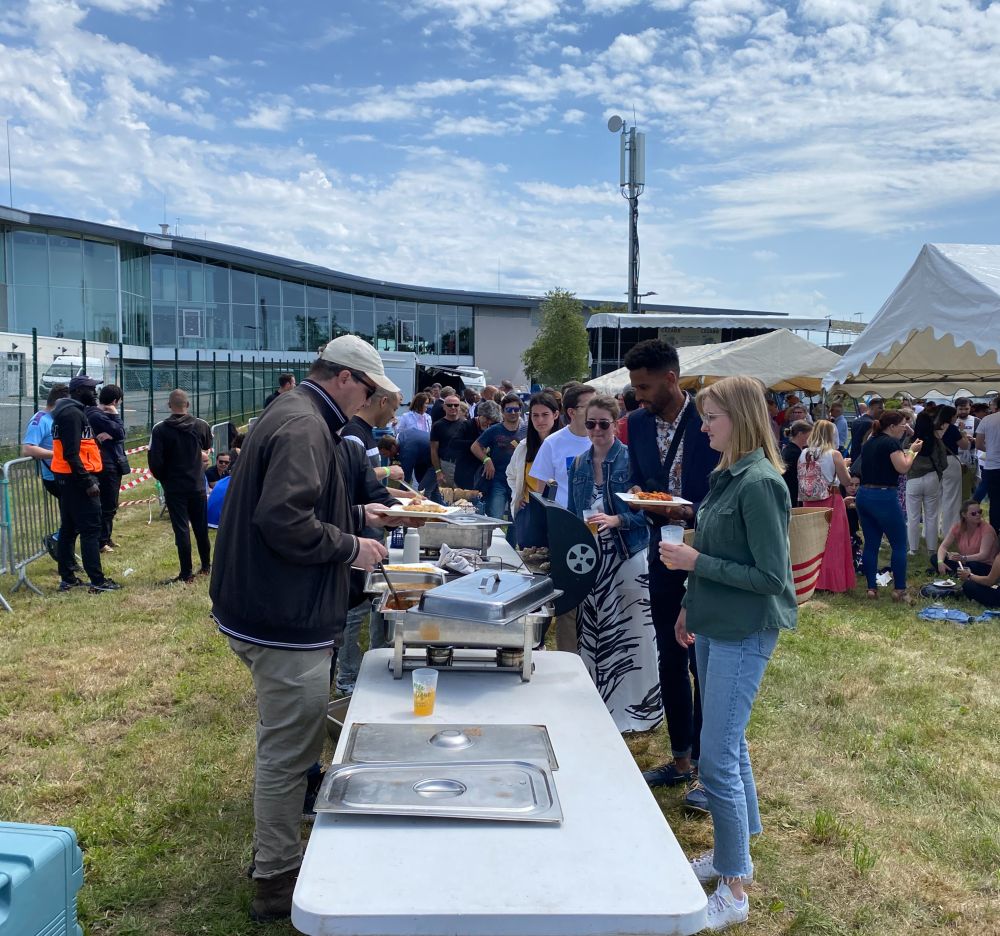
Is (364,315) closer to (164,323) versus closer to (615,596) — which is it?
(164,323)

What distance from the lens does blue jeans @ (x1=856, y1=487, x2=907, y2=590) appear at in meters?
7.98

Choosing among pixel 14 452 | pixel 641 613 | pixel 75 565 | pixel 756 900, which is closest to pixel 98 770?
pixel 641 613

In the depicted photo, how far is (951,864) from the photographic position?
355 cm

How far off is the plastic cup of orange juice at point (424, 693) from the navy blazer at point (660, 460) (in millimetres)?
1606

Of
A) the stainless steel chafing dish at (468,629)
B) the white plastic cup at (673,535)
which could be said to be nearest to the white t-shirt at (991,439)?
the white plastic cup at (673,535)

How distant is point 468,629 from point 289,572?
63 cm

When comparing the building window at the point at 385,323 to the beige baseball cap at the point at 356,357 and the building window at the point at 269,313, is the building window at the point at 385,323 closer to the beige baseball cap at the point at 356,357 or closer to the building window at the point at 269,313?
the building window at the point at 269,313

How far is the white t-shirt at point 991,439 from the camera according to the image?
8.81 m

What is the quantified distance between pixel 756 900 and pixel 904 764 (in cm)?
174

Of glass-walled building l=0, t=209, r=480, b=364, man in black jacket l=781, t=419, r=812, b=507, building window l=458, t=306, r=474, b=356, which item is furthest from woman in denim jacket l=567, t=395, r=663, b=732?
building window l=458, t=306, r=474, b=356

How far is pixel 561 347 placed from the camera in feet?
128

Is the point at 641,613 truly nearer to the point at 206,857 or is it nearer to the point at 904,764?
the point at 904,764

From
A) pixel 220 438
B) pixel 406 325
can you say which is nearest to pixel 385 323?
pixel 406 325

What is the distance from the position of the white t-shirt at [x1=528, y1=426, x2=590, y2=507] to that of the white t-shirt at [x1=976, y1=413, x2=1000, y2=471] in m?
5.74
